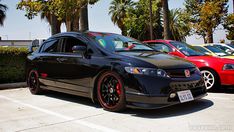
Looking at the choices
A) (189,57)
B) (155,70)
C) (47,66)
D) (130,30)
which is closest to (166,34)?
(189,57)

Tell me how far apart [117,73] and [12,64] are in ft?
17.2

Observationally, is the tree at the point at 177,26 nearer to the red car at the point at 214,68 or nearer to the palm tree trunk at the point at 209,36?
the palm tree trunk at the point at 209,36

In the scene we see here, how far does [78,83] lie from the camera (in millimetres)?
5500

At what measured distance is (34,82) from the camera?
700cm

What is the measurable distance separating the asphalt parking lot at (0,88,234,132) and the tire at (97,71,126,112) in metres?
0.13

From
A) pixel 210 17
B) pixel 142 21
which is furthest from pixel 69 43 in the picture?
pixel 142 21

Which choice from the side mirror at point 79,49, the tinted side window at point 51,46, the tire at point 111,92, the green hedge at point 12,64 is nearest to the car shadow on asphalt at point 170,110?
the tire at point 111,92

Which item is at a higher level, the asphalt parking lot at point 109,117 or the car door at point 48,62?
the car door at point 48,62

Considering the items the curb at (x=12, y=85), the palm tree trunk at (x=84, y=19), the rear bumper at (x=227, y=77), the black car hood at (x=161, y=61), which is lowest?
the curb at (x=12, y=85)

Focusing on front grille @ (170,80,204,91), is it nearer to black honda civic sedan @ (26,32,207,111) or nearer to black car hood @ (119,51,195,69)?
black honda civic sedan @ (26,32,207,111)

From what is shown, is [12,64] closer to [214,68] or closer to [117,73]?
[117,73]

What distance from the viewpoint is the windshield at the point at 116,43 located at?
17.5 feet

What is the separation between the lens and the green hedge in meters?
8.71

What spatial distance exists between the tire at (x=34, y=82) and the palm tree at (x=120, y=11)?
43.5 meters
